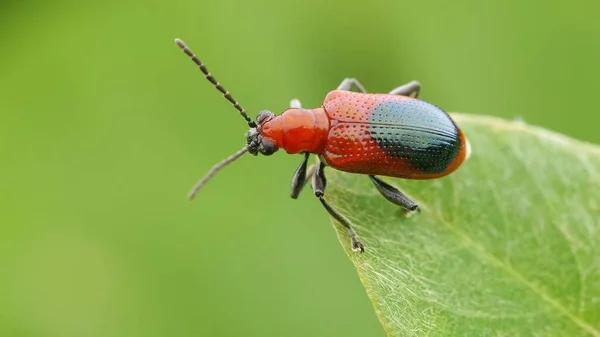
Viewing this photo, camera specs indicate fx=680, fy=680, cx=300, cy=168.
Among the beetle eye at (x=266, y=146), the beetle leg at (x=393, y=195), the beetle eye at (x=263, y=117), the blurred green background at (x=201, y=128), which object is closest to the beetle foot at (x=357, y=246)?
the beetle leg at (x=393, y=195)

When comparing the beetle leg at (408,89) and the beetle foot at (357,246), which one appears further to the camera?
the beetle leg at (408,89)

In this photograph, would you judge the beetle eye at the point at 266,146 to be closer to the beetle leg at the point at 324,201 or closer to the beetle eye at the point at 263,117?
the beetle eye at the point at 263,117

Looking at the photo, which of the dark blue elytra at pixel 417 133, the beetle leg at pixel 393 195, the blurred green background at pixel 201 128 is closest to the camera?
the beetle leg at pixel 393 195

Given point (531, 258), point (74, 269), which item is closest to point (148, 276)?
point (74, 269)

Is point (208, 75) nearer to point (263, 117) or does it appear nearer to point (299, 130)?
point (263, 117)

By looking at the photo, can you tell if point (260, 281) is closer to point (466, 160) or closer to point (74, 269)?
point (74, 269)

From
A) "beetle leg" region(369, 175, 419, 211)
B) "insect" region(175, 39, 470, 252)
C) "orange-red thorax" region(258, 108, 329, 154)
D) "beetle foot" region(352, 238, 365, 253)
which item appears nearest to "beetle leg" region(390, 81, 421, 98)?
"insect" region(175, 39, 470, 252)

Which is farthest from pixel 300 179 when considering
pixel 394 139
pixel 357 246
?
pixel 357 246
